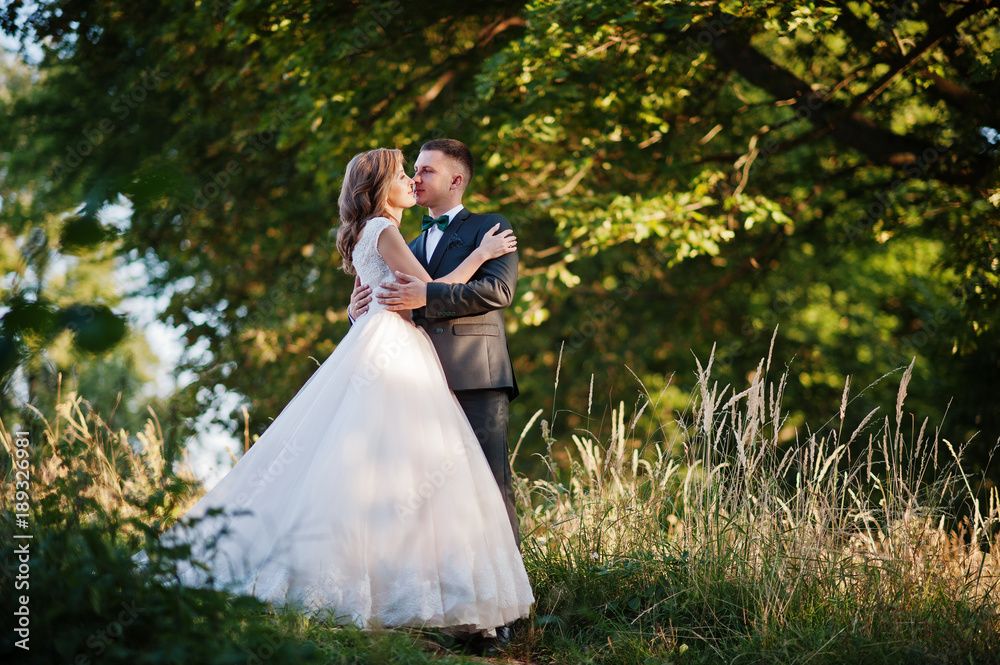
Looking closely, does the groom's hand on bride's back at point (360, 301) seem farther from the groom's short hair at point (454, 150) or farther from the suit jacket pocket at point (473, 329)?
the groom's short hair at point (454, 150)

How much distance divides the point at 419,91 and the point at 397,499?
5.84 m

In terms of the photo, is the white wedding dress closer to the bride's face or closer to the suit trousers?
the suit trousers

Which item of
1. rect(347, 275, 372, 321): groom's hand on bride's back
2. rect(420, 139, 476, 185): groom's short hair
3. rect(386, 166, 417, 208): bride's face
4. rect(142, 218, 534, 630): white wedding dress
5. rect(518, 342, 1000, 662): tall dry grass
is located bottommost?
rect(518, 342, 1000, 662): tall dry grass

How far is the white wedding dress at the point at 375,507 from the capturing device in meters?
3.10

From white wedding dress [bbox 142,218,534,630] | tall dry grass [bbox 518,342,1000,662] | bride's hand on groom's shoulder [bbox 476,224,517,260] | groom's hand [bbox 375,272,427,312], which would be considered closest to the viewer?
white wedding dress [bbox 142,218,534,630]

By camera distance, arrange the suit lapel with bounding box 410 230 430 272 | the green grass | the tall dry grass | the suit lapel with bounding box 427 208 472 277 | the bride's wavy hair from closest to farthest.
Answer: the green grass, the tall dry grass, the bride's wavy hair, the suit lapel with bounding box 427 208 472 277, the suit lapel with bounding box 410 230 430 272

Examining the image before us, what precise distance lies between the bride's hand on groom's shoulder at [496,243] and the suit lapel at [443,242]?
0.67 ft

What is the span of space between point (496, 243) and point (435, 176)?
525mm

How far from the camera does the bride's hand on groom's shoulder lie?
12.3 feet

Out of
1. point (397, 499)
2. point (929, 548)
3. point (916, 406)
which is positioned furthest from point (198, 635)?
point (916, 406)

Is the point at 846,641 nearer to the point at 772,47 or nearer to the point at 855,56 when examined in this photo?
the point at 855,56

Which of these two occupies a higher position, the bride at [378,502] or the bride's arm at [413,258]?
the bride's arm at [413,258]

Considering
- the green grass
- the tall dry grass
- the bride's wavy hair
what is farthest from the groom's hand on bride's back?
the tall dry grass

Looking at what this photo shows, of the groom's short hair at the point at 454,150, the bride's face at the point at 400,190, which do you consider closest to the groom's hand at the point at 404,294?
the bride's face at the point at 400,190
